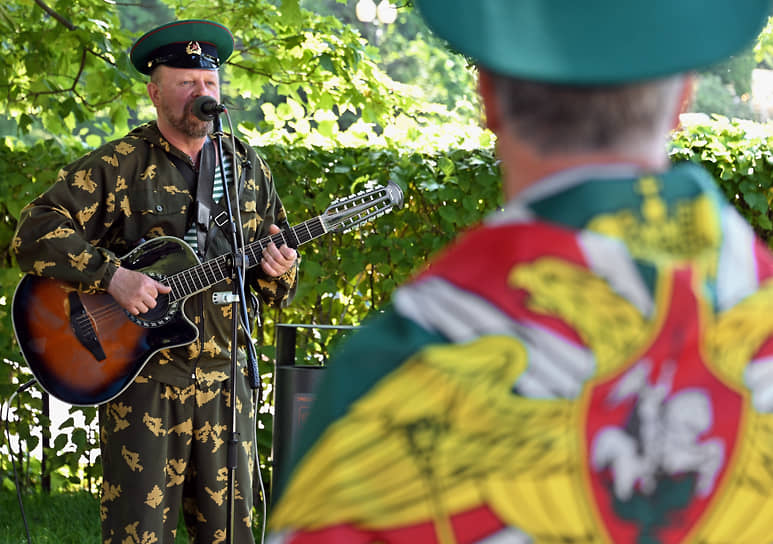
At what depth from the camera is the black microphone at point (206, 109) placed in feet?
10.8

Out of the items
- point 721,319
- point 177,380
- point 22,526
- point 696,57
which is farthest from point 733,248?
point 22,526

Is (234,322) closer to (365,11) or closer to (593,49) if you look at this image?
(593,49)

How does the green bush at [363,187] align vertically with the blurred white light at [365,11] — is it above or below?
below

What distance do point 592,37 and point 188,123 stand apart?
108 inches

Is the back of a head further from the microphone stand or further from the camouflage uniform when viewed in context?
the camouflage uniform

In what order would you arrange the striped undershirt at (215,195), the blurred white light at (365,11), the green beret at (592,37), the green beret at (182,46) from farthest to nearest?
the blurred white light at (365,11)
the green beret at (182,46)
the striped undershirt at (215,195)
the green beret at (592,37)

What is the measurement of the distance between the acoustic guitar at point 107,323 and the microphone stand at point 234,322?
0.05 m

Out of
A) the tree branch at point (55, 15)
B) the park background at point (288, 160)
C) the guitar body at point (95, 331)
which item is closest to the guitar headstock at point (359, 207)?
the guitar body at point (95, 331)

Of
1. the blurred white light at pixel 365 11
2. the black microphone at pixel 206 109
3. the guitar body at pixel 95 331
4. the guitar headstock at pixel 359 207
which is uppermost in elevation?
the blurred white light at pixel 365 11

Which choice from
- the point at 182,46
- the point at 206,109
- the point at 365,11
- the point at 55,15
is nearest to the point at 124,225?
the point at 206,109

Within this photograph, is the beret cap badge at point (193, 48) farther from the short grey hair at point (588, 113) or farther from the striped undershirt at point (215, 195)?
the short grey hair at point (588, 113)

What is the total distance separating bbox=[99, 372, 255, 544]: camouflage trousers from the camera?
3404mm

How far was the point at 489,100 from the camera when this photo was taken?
1052mm

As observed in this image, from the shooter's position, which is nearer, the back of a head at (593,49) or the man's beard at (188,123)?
the back of a head at (593,49)
